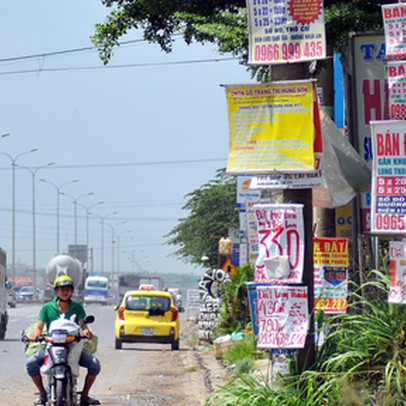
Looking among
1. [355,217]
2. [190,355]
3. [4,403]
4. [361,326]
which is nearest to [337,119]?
[355,217]

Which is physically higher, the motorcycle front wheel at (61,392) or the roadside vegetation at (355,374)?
the roadside vegetation at (355,374)

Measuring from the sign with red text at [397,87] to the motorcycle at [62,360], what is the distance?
3.82m

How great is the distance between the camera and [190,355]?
24.4 m

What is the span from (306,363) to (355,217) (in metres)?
4.77

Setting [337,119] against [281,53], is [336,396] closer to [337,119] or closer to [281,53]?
[281,53]

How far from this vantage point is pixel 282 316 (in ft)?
29.9

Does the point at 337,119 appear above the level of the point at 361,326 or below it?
above

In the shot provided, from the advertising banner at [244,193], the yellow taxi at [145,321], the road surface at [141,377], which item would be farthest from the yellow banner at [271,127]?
the yellow taxi at [145,321]

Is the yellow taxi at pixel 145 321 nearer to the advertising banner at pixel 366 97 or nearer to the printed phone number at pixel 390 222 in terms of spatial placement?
the advertising banner at pixel 366 97

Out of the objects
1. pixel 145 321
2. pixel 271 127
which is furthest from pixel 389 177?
pixel 145 321

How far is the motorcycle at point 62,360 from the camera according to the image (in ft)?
33.2

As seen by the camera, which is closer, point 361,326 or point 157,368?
point 361,326

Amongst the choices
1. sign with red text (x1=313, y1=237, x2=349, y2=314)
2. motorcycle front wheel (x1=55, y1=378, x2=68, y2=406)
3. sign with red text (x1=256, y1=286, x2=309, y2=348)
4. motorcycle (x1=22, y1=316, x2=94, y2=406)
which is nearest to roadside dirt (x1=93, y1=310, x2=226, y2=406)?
sign with red text (x1=313, y1=237, x2=349, y2=314)

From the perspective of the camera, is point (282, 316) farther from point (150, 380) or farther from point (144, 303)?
point (144, 303)
